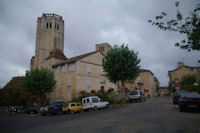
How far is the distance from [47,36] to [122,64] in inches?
1533

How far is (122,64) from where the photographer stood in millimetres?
25172

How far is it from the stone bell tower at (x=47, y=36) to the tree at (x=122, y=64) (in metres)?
32.5

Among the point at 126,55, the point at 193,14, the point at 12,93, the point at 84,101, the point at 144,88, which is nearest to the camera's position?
the point at 193,14

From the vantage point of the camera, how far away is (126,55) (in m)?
25.7

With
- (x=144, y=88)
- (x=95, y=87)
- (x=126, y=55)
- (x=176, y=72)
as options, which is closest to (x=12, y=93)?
(x=95, y=87)

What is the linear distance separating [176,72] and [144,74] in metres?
13.8

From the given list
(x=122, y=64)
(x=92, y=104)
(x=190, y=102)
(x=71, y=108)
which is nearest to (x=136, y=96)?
(x=122, y=64)

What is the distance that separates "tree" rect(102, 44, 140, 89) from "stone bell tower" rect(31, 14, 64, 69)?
107ft

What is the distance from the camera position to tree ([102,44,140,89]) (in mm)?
24938

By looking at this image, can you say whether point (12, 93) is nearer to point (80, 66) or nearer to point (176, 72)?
point (80, 66)

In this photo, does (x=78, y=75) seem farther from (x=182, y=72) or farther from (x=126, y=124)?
(x=182, y=72)

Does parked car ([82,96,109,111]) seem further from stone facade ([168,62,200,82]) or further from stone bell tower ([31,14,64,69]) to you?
stone facade ([168,62,200,82])

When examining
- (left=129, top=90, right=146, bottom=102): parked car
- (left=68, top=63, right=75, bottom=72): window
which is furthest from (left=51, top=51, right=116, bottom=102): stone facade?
(left=129, top=90, right=146, bottom=102): parked car

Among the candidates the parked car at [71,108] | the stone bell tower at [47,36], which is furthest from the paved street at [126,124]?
the stone bell tower at [47,36]
